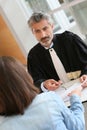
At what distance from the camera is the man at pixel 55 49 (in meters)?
2.65

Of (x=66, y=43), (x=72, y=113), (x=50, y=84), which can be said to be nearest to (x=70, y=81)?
(x=50, y=84)

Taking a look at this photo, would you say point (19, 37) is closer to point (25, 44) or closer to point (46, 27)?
point (25, 44)

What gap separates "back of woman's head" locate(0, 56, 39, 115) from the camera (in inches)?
54.3

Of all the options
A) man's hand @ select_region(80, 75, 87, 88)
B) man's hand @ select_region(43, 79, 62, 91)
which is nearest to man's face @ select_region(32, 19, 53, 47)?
man's hand @ select_region(43, 79, 62, 91)

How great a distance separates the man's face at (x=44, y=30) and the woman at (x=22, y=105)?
126 cm

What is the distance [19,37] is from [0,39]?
0.25m

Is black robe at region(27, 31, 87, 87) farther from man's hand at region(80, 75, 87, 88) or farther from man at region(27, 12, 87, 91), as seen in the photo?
man's hand at region(80, 75, 87, 88)

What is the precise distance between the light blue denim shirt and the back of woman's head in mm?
34

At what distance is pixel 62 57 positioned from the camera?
107 inches

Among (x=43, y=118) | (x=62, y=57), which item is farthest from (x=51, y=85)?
(x=43, y=118)

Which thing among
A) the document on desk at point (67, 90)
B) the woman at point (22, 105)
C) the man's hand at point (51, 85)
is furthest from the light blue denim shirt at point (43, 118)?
the man's hand at point (51, 85)

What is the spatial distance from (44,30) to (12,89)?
4.56 feet

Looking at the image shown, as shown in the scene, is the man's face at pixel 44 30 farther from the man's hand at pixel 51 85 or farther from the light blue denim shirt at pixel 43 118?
the light blue denim shirt at pixel 43 118

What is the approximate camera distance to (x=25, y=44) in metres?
3.98
